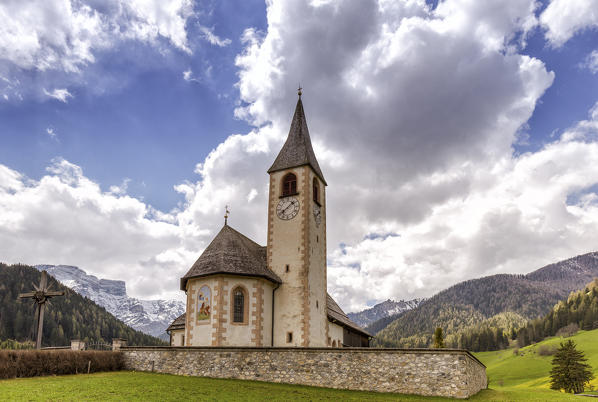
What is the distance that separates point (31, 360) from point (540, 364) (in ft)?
382

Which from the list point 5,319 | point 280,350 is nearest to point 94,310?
point 5,319

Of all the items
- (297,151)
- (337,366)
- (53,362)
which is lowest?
(337,366)

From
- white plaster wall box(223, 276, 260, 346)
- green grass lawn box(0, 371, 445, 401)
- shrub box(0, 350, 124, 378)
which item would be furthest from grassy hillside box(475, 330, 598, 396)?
shrub box(0, 350, 124, 378)

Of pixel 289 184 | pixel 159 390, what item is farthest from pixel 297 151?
pixel 159 390

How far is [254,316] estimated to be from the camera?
35.6 m

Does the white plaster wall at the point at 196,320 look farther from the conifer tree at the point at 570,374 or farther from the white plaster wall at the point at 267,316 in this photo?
the conifer tree at the point at 570,374

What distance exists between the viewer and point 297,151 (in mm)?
44719

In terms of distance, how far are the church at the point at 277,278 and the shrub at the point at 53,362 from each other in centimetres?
712

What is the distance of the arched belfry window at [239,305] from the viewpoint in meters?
35.2

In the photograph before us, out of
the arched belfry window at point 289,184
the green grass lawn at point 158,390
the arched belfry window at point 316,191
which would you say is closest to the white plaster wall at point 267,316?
the arched belfry window at point 289,184

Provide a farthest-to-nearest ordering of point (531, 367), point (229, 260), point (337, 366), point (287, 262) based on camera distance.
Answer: point (531, 367), point (287, 262), point (229, 260), point (337, 366)

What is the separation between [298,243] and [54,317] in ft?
455

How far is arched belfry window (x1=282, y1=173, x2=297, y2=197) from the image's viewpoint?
4286 centimetres

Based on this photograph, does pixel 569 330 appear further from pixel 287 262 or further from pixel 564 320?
pixel 287 262
